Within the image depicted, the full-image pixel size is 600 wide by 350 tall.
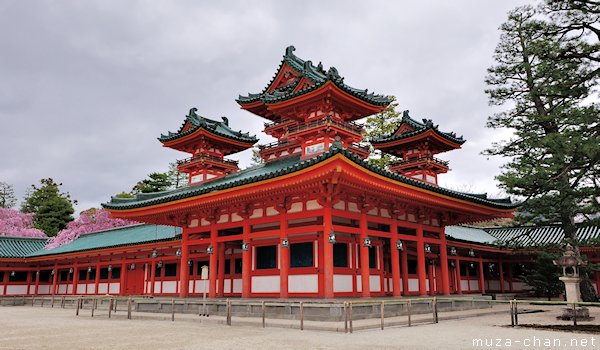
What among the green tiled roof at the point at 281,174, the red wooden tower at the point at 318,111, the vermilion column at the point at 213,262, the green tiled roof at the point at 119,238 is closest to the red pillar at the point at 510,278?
the green tiled roof at the point at 281,174

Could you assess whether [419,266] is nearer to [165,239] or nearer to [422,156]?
[422,156]

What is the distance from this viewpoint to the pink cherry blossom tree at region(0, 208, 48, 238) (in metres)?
53.3

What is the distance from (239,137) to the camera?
27188 mm

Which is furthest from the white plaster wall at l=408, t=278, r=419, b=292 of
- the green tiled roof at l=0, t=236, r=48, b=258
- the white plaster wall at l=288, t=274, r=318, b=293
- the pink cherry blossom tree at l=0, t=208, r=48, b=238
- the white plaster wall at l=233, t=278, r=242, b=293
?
the pink cherry blossom tree at l=0, t=208, r=48, b=238

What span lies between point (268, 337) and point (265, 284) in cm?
705

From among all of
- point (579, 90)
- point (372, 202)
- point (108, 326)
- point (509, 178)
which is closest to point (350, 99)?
point (372, 202)

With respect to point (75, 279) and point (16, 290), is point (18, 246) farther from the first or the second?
point (75, 279)

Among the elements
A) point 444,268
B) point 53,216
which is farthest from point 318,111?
point 53,216

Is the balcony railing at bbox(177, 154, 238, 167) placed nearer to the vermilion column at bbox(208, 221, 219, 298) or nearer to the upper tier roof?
the upper tier roof

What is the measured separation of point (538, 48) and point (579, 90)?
2.55 metres

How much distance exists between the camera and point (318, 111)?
21562mm

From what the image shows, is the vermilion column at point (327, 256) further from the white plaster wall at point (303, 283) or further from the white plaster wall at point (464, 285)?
the white plaster wall at point (464, 285)

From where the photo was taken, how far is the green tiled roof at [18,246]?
124 feet

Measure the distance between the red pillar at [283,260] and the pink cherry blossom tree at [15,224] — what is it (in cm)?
4596
